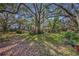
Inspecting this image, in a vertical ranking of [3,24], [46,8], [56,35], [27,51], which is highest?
[46,8]

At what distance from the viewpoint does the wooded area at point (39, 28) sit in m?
1.48

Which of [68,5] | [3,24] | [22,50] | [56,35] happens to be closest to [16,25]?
[3,24]

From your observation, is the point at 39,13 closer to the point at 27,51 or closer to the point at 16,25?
the point at 16,25

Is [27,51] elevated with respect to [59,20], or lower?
lower

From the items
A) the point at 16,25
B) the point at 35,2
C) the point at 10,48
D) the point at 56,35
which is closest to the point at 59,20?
the point at 56,35

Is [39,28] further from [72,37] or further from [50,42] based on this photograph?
[72,37]

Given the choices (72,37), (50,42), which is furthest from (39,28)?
(72,37)

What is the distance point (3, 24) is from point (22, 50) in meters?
0.27

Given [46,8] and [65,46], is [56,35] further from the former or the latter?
[46,8]

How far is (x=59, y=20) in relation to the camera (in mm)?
1516

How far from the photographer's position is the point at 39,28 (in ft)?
4.96

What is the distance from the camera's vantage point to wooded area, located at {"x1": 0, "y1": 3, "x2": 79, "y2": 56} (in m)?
1.48

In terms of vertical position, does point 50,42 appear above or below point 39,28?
below

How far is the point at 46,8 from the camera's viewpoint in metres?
1.52
